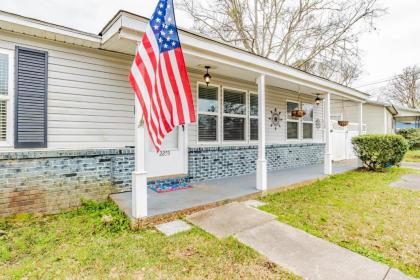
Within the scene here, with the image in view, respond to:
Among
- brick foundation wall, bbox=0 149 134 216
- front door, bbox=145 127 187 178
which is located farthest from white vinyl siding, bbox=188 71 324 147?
brick foundation wall, bbox=0 149 134 216

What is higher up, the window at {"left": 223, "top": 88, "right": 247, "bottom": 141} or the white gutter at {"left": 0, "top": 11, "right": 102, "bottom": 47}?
the white gutter at {"left": 0, "top": 11, "right": 102, "bottom": 47}

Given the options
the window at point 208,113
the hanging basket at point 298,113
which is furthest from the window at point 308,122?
the window at point 208,113

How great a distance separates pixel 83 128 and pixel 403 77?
130 ft

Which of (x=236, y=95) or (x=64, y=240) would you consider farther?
(x=236, y=95)

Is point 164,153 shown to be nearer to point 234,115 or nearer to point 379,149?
point 234,115

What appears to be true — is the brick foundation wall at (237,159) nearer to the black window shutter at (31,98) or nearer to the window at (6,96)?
the black window shutter at (31,98)

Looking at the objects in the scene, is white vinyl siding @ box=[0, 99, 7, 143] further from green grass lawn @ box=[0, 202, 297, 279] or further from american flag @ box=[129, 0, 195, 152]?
american flag @ box=[129, 0, 195, 152]

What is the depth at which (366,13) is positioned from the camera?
450 inches

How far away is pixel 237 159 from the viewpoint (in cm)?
630

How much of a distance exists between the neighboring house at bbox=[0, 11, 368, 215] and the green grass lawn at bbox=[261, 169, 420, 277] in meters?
1.11

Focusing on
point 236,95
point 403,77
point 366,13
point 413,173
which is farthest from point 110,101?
point 403,77

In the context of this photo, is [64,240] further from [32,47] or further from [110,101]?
[32,47]

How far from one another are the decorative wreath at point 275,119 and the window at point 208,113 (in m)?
2.28

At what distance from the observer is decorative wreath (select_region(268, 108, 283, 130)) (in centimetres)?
743
